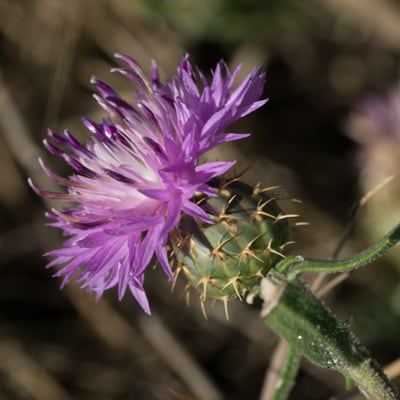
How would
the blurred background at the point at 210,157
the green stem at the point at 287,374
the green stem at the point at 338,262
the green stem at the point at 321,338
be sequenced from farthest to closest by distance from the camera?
1. the blurred background at the point at 210,157
2. the green stem at the point at 287,374
3. the green stem at the point at 321,338
4. the green stem at the point at 338,262

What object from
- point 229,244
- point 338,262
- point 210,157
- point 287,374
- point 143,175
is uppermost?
point 210,157

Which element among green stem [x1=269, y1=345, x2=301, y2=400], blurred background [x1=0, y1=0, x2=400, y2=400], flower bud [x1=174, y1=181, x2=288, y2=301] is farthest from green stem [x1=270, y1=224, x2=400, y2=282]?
blurred background [x1=0, y1=0, x2=400, y2=400]

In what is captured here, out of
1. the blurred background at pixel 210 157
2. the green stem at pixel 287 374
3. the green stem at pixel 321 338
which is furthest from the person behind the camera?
the blurred background at pixel 210 157

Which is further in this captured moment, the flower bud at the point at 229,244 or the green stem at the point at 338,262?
the flower bud at the point at 229,244

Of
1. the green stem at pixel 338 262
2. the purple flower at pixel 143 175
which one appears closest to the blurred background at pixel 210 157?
the green stem at pixel 338 262

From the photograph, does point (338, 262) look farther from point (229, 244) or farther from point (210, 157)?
point (210, 157)

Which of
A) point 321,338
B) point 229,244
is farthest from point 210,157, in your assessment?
point 321,338

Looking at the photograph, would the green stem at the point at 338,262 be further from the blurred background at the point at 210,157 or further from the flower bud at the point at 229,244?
the blurred background at the point at 210,157
